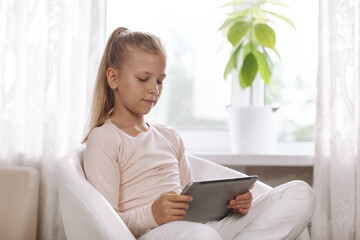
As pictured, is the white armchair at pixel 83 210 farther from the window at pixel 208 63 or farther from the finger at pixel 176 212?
the window at pixel 208 63

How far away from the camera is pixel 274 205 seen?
4.00 feet

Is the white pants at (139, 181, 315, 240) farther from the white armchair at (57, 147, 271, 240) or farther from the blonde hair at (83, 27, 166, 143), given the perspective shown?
the blonde hair at (83, 27, 166, 143)

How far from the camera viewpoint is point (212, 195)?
116 centimetres

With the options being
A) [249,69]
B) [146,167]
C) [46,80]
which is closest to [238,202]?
[146,167]

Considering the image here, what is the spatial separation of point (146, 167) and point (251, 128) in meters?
0.76

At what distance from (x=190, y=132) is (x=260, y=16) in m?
0.59

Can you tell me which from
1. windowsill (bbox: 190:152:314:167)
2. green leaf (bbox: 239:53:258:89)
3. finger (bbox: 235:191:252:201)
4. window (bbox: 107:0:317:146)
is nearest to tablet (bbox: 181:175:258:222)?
finger (bbox: 235:191:252:201)

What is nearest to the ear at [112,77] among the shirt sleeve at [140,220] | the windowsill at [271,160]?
the shirt sleeve at [140,220]

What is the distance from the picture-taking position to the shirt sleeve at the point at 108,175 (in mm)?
1196

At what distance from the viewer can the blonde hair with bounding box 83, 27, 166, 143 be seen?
137 centimetres

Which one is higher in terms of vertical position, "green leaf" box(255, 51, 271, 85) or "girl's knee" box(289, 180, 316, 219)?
"green leaf" box(255, 51, 271, 85)

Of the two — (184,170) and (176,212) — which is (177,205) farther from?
(184,170)

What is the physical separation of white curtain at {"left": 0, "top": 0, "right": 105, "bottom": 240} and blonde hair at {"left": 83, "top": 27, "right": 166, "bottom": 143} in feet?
1.71

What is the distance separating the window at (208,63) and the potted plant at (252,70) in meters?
0.22
